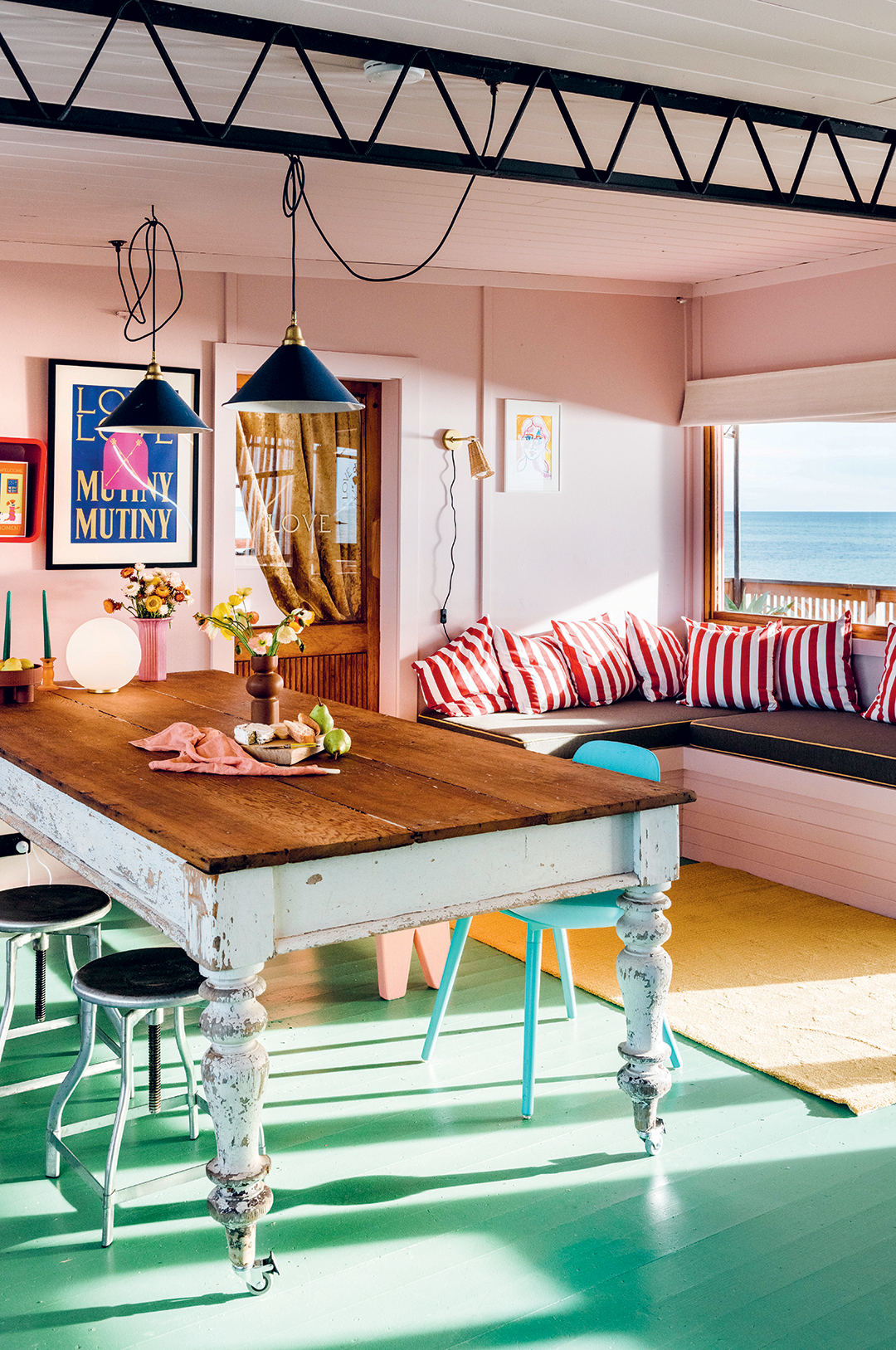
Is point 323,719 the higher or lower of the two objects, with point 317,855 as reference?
higher

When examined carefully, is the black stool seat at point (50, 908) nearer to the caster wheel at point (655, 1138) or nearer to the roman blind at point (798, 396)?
the caster wheel at point (655, 1138)

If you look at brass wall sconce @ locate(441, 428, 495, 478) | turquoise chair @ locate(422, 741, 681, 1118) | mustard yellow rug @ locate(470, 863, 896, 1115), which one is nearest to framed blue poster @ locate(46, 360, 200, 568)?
brass wall sconce @ locate(441, 428, 495, 478)

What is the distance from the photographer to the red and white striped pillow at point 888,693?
5613 mm

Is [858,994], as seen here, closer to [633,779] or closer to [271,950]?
[633,779]

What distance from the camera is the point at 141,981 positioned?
112 inches

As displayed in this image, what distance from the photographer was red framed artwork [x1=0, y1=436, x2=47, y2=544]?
5059 millimetres

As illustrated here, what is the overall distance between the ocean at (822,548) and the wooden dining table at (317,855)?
2935 millimetres

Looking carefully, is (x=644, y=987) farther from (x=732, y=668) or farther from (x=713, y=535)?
(x=713, y=535)

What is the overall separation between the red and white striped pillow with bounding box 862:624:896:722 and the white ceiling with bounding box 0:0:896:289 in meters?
1.86

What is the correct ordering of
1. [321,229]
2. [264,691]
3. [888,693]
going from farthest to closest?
[888,693]
[321,229]
[264,691]

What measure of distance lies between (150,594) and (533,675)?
2.15 m

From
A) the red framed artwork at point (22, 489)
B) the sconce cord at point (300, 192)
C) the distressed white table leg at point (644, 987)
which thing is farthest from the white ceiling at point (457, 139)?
the distressed white table leg at point (644, 987)

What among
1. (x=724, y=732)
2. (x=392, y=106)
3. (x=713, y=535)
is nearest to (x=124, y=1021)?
(x=392, y=106)

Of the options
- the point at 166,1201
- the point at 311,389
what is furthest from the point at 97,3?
the point at 166,1201
